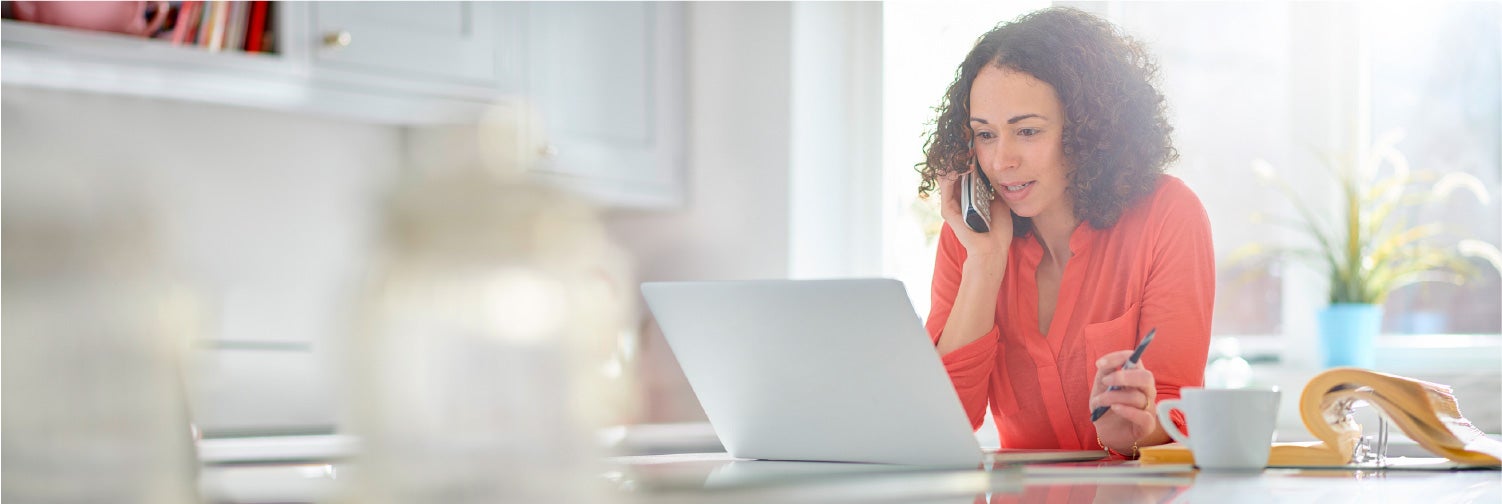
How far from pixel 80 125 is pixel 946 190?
155 centimetres

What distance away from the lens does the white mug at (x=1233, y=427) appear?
95 centimetres

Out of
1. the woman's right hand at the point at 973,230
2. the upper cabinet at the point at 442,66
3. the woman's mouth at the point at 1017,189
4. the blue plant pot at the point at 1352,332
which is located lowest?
the blue plant pot at the point at 1352,332

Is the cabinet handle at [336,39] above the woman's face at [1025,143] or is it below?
above

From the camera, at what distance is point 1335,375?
992 millimetres

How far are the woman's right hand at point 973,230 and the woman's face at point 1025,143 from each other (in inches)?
0.7

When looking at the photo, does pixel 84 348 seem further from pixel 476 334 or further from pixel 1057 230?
pixel 1057 230

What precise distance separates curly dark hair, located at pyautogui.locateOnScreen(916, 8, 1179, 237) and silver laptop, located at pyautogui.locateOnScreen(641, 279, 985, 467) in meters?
0.69

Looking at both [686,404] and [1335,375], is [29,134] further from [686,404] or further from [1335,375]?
[686,404]

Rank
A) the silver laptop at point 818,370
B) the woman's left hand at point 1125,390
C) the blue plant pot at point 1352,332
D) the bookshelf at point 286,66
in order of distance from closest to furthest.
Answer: the silver laptop at point 818,370 < the woman's left hand at point 1125,390 < the bookshelf at point 286,66 < the blue plant pot at point 1352,332

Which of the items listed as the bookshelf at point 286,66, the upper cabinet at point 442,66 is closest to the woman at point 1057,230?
the upper cabinet at point 442,66

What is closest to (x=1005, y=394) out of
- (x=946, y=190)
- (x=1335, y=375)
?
(x=946, y=190)

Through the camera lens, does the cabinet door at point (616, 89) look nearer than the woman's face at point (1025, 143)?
No

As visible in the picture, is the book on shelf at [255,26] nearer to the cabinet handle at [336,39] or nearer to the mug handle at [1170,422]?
the cabinet handle at [336,39]

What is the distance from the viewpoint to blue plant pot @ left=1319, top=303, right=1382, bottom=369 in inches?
106
